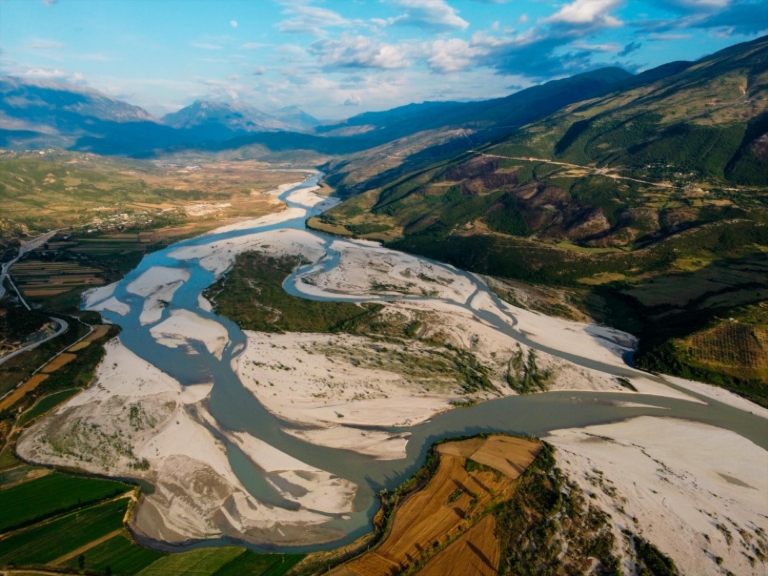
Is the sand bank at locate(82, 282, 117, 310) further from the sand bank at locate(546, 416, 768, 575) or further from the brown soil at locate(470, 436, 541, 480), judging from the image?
the sand bank at locate(546, 416, 768, 575)

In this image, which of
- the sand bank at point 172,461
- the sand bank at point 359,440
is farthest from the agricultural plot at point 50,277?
the sand bank at point 359,440

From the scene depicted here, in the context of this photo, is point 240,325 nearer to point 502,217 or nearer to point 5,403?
point 5,403

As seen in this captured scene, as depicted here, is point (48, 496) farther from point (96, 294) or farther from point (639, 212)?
point (639, 212)

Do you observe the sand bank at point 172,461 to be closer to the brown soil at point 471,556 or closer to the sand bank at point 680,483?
the brown soil at point 471,556

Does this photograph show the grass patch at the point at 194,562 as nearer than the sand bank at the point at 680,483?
Yes

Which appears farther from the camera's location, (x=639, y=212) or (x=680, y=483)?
(x=639, y=212)

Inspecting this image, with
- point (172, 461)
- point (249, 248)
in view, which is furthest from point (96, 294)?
point (172, 461)
